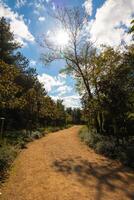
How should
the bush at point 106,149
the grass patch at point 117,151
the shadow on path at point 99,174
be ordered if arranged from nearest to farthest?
the shadow on path at point 99,174 → the grass patch at point 117,151 → the bush at point 106,149

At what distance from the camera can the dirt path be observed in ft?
28.0

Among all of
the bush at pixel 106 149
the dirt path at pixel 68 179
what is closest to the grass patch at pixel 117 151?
the bush at pixel 106 149

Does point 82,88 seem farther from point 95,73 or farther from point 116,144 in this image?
point 116,144

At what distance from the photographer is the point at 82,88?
27844mm

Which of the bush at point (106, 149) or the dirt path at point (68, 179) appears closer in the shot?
the dirt path at point (68, 179)

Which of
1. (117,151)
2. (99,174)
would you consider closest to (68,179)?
(99,174)

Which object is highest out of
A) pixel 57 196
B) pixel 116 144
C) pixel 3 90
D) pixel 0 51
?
pixel 0 51

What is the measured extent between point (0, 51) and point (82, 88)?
45.1 ft

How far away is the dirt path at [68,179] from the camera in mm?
8547

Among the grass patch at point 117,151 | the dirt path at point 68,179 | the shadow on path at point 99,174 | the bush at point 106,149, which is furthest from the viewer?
the bush at point 106,149

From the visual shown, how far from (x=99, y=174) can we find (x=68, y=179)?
1683 millimetres

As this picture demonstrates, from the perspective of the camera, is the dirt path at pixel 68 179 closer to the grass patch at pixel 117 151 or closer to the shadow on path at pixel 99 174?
the shadow on path at pixel 99 174

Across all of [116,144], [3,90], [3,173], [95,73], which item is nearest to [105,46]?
[95,73]

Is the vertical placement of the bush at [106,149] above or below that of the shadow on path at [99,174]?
above
